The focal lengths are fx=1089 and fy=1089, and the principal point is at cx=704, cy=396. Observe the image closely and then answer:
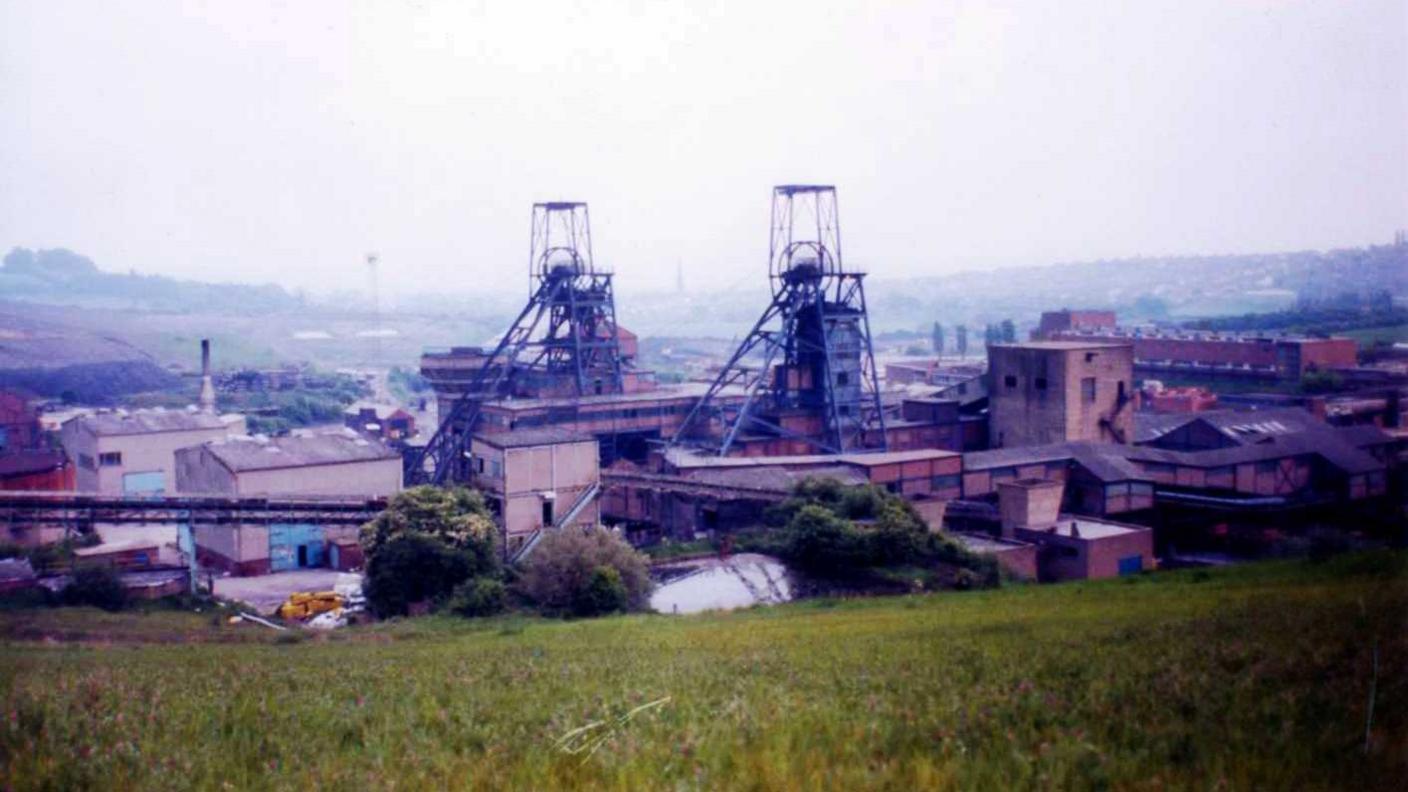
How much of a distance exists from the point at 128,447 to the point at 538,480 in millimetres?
12774

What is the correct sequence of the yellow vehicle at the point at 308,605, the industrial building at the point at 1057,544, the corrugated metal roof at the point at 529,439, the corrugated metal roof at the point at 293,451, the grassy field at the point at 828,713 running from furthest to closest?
the corrugated metal roof at the point at 293,451 < the corrugated metal roof at the point at 529,439 < the industrial building at the point at 1057,544 < the yellow vehicle at the point at 308,605 < the grassy field at the point at 828,713

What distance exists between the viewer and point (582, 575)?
1478 centimetres

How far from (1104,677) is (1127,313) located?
43.0 meters

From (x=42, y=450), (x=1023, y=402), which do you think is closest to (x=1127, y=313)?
(x=1023, y=402)

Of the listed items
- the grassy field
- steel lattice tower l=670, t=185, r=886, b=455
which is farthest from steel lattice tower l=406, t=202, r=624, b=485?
the grassy field

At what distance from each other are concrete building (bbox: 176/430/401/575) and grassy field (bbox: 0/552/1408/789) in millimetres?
13823

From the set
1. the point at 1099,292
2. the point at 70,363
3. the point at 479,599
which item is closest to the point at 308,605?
the point at 479,599

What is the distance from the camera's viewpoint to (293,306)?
79000 millimetres

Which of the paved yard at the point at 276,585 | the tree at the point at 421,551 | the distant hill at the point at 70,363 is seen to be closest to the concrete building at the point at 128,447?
the distant hill at the point at 70,363

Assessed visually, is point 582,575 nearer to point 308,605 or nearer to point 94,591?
point 308,605

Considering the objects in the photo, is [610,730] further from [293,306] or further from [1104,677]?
[293,306]

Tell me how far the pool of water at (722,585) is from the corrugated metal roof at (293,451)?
9.00 metres

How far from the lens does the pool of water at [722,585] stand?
14797mm

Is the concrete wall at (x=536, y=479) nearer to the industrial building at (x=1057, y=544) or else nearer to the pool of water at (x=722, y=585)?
the pool of water at (x=722, y=585)
